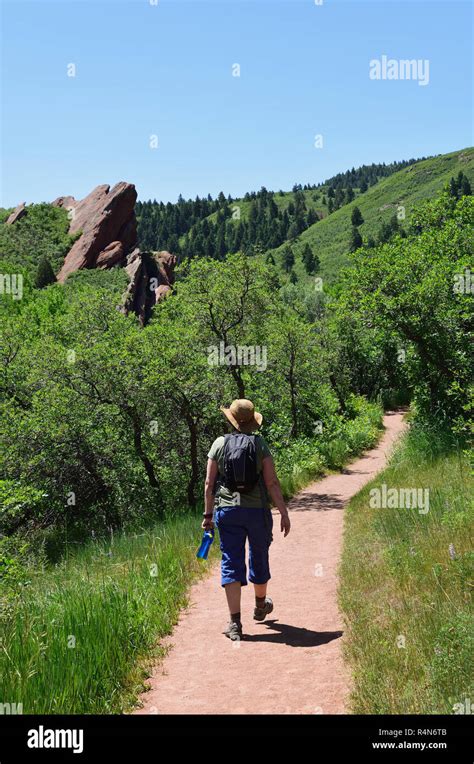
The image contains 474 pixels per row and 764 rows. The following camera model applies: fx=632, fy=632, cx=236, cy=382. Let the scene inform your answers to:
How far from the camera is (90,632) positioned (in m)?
5.75

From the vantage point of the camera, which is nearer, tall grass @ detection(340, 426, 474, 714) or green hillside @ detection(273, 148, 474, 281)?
tall grass @ detection(340, 426, 474, 714)

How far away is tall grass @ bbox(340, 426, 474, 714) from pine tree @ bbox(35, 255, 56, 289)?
69.5 metres

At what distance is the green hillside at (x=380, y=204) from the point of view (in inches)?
6216

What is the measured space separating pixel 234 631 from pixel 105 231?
76.1m

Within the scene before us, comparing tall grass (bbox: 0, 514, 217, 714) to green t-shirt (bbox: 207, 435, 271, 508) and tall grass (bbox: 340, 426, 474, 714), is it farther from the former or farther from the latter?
tall grass (bbox: 340, 426, 474, 714)

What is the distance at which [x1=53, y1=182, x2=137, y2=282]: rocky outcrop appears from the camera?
75.7 meters

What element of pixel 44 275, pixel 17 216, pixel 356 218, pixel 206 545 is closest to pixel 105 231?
pixel 44 275

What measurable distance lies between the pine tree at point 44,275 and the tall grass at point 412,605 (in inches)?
2735

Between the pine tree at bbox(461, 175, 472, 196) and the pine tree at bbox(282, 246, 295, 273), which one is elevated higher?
the pine tree at bbox(461, 175, 472, 196)
